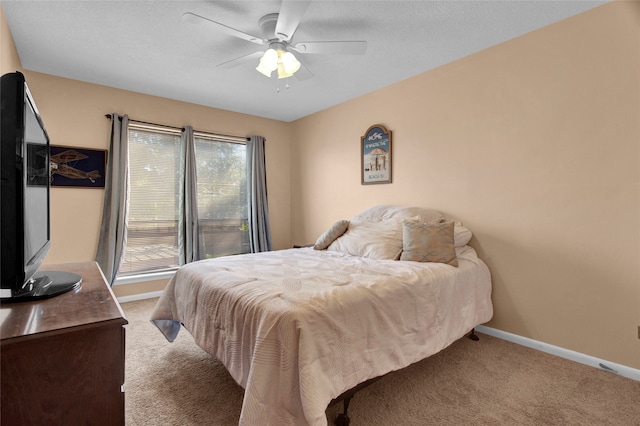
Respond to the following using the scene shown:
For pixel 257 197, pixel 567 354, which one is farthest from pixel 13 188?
pixel 257 197

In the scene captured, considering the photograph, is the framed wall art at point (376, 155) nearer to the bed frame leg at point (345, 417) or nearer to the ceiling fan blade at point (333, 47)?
the ceiling fan blade at point (333, 47)

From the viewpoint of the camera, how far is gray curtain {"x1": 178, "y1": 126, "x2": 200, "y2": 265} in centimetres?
385

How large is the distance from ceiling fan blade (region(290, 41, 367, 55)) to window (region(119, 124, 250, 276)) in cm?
236

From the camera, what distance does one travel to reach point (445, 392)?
184cm

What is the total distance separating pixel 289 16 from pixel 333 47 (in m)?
0.46

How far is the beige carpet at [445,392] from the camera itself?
162 cm

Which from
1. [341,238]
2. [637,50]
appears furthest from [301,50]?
[637,50]

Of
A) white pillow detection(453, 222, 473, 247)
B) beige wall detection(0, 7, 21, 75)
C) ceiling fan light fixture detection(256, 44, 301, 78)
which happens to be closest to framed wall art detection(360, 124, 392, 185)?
white pillow detection(453, 222, 473, 247)

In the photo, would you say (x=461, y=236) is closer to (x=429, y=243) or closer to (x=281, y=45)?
(x=429, y=243)

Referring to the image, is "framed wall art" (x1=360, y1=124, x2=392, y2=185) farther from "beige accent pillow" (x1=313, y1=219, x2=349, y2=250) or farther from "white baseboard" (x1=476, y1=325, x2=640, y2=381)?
"white baseboard" (x1=476, y1=325, x2=640, y2=381)

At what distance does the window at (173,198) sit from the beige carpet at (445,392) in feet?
5.52

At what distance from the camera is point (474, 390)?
1861 millimetres

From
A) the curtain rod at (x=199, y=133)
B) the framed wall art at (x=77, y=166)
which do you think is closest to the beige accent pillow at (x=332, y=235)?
the curtain rod at (x=199, y=133)

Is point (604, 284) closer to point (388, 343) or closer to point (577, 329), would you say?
point (577, 329)
